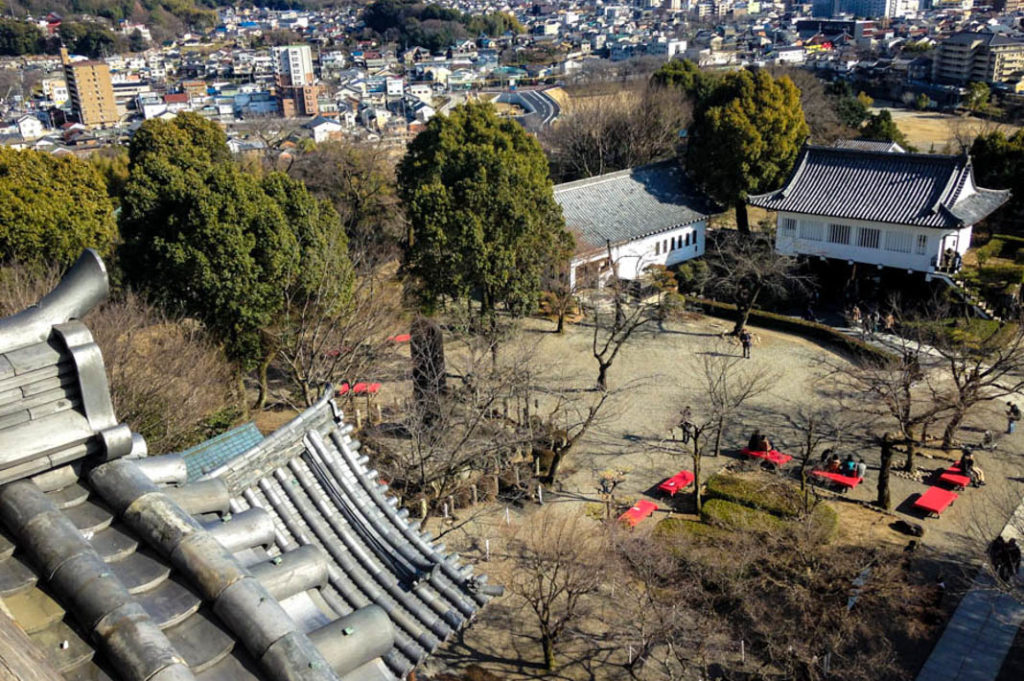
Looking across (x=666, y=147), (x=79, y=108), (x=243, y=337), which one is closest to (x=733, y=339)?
(x=243, y=337)

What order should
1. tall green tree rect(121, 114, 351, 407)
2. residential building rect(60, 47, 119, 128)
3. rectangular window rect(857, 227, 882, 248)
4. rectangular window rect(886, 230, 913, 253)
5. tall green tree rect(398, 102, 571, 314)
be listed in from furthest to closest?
residential building rect(60, 47, 119, 128) < rectangular window rect(857, 227, 882, 248) < rectangular window rect(886, 230, 913, 253) < tall green tree rect(398, 102, 571, 314) < tall green tree rect(121, 114, 351, 407)

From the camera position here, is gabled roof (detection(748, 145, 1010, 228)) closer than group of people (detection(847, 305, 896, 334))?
No

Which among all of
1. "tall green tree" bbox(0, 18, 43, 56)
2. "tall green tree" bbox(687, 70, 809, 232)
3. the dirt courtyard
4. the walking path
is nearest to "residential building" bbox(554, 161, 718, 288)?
"tall green tree" bbox(687, 70, 809, 232)

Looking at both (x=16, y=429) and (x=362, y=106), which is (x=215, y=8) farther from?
(x=16, y=429)

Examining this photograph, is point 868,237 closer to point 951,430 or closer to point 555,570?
point 951,430

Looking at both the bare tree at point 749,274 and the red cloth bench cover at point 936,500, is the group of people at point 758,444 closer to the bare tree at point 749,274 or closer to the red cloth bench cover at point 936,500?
the red cloth bench cover at point 936,500

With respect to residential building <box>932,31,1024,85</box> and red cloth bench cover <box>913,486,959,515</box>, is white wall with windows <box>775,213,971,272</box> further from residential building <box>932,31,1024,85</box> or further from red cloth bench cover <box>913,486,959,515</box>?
residential building <box>932,31,1024,85</box>
